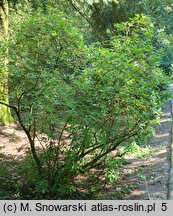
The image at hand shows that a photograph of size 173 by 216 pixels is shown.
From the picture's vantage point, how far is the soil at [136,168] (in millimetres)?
5059

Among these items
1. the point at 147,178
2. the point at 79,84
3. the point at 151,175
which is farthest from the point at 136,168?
the point at 79,84

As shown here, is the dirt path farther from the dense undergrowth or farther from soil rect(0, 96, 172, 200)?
the dense undergrowth

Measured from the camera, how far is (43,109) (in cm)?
391

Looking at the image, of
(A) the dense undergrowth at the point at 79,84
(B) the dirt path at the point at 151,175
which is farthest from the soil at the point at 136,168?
(A) the dense undergrowth at the point at 79,84

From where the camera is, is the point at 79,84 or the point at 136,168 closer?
the point at 79,84

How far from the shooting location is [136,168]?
6.37m

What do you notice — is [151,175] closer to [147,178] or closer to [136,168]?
[147,178]

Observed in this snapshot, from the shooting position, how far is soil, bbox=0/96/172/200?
5059 millimetres

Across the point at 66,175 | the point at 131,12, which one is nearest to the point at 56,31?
the point at 66,175

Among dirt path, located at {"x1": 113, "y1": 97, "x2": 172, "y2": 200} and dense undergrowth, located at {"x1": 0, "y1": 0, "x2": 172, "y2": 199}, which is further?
dirt path, located at {"x1": 113, "y1": 97, "x2": 172, "y2": 200}

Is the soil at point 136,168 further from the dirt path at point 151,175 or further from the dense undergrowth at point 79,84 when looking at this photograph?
the dense undergrowth at point 79,84

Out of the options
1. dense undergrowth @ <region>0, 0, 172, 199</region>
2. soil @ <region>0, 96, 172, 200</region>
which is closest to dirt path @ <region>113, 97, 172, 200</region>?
soil @ <region>0, 96, 172, 200</region>

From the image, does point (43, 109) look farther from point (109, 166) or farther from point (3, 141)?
point (3, 141)

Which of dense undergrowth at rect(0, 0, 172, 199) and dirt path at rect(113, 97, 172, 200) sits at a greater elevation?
dense undergrowth at rect(0, 0, 172, 199)
